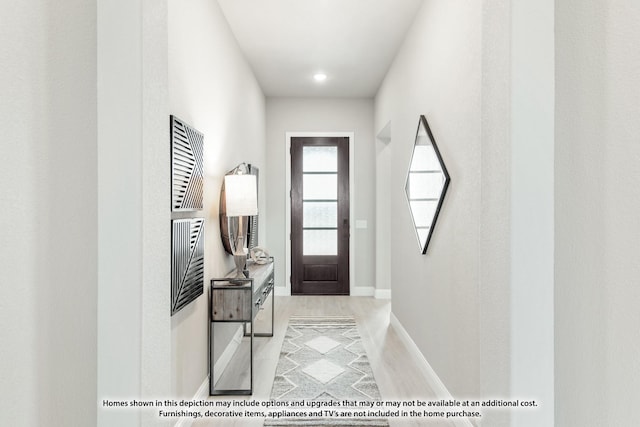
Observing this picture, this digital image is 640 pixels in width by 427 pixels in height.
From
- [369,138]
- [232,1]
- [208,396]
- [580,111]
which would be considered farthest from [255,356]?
[369,138]

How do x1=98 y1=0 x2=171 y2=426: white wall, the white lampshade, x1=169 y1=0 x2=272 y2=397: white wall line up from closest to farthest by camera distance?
1. x1=98 y1=0 x2=171 y2=426: white wall
2. x1=169 y1=0 x2=272 y2=397: white wall
3. the white lampshade

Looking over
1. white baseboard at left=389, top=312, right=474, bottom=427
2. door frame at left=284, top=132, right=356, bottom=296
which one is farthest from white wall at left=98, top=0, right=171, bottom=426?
door frame at left=284, top=132, right=356, bottom=296

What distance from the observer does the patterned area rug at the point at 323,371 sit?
2.76 m

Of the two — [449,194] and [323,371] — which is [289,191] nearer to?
[323,371]

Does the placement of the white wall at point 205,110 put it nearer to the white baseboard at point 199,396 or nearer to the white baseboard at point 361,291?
the white baseboard at point 199,396

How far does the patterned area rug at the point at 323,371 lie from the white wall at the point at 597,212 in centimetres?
159

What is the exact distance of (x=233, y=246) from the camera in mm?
3473

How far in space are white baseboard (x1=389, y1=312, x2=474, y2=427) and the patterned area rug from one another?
1.26ft

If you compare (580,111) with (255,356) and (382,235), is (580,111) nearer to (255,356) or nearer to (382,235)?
(255,356)

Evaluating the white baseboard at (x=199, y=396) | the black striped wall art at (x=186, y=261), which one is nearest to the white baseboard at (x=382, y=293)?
the white baseboard at (x=199, y=396)

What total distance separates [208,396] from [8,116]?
242cm

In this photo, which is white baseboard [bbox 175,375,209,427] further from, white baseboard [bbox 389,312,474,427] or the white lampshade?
white baseboard [bbox 389,312,474,427]

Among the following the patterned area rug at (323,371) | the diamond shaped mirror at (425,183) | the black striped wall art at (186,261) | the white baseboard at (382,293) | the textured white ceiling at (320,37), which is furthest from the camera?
the white baseboard at (382,293)

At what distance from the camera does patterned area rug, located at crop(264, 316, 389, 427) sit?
2.76 meters
